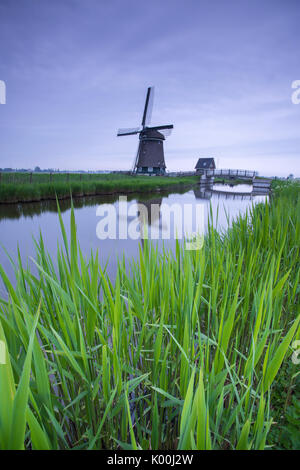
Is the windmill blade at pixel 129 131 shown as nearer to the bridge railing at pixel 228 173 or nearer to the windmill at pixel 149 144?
the windmill at pixel 149 144

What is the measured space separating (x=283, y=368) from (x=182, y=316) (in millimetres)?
592

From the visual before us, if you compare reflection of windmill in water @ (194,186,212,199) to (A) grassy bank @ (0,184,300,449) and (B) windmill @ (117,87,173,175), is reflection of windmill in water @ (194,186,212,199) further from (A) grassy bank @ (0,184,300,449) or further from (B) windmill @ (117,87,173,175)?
(A) grassy bank @ (0,184,300,449)

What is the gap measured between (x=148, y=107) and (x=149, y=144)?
11.3 feet

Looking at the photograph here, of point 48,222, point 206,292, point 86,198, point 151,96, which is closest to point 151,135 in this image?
point 151,96

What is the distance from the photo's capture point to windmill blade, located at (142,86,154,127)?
23.7m

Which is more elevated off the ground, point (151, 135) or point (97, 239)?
point (151, 135)

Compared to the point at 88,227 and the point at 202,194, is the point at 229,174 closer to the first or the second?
the point at 202,194

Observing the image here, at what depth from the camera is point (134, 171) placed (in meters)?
26.3

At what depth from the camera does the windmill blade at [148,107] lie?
2366 centimetres

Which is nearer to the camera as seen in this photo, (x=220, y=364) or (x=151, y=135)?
(x=220, y=364)

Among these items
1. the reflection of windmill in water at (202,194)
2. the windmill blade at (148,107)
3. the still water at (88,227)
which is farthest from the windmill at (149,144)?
the still water at (88,227)

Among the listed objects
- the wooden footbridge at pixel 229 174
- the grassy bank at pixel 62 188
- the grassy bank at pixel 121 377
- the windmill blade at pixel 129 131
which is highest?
the windmill blade at pixel 129 131
